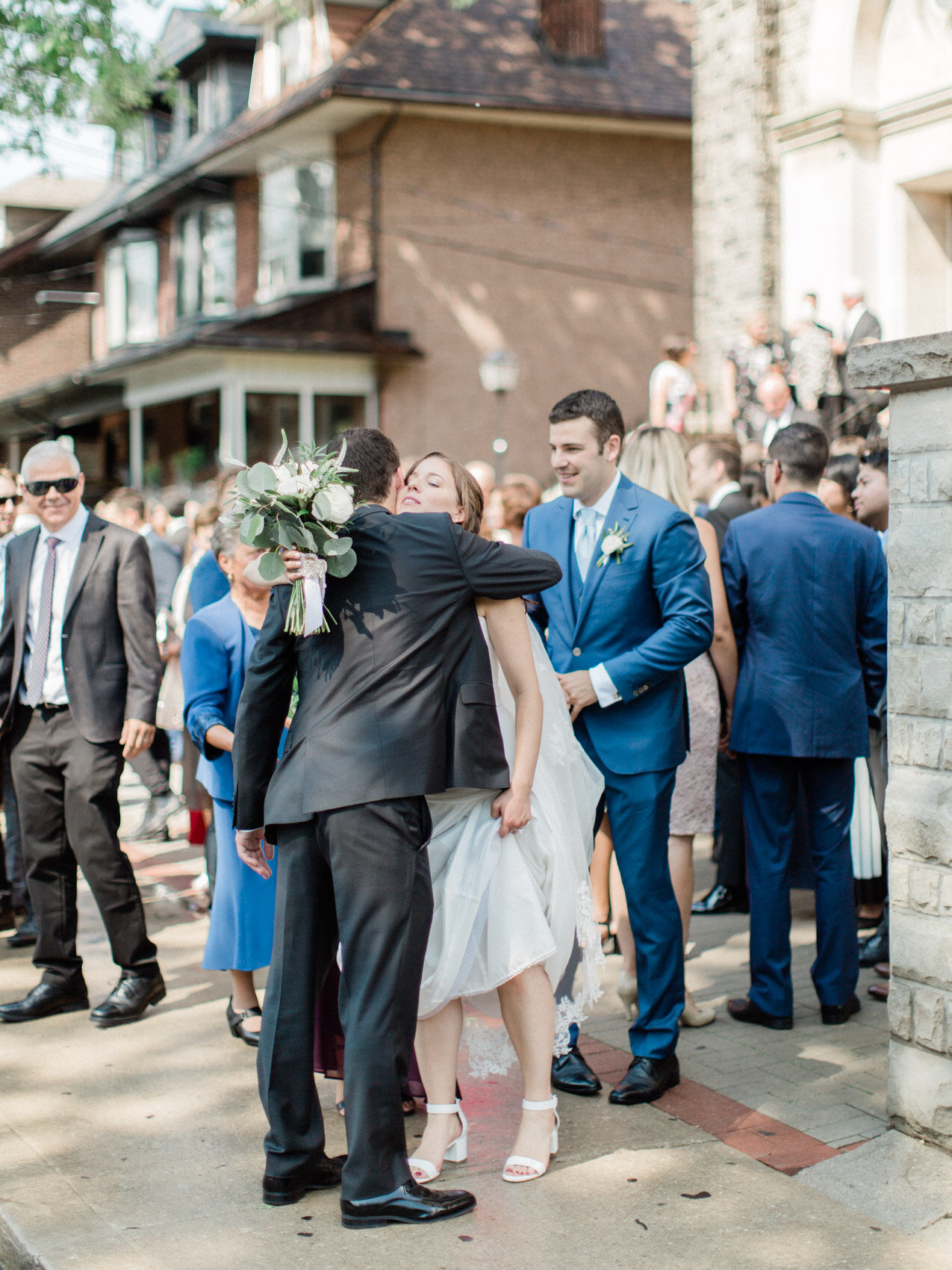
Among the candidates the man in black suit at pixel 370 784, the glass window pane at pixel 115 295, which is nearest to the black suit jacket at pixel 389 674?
the man in black suit at pixel 370 784

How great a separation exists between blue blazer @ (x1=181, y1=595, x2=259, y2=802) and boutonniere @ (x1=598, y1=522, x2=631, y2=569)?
1429 mm

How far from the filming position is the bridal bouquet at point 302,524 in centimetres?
354

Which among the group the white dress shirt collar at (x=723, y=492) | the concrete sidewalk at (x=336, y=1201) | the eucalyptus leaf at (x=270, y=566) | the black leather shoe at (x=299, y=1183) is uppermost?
the white dress shirt collar at (x=723, y=492)

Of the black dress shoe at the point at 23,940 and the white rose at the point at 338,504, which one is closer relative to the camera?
the white rose at the point at 338,504

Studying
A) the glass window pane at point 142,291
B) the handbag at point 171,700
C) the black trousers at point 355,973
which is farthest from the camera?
the glass window pane at point 142,291

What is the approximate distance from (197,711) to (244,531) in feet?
5.47

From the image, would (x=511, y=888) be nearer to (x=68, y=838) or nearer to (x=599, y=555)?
(x=599, y=555)

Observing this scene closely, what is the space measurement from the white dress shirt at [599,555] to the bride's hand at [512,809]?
689 millimetres

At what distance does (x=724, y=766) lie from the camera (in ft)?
23.7

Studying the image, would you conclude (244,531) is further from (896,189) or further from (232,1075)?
(896,189)

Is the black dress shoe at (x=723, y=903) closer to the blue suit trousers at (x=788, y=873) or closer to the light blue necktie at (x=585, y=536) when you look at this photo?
the blue suit trousers at (x=788, y=873)

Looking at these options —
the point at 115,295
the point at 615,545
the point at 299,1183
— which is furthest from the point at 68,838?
the point at 115,295

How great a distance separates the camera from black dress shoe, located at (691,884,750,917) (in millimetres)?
7051

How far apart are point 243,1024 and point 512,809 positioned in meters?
1.95
